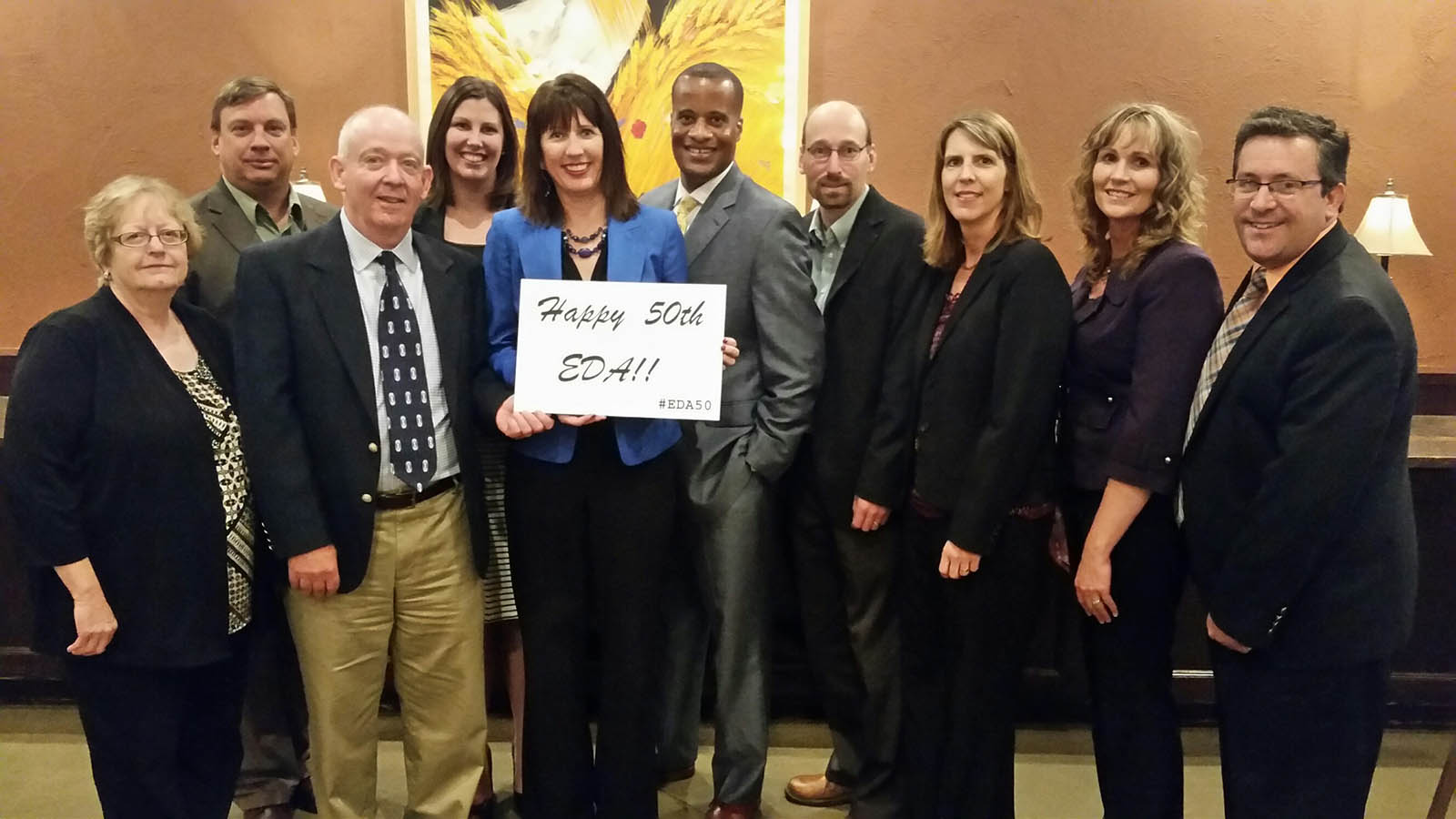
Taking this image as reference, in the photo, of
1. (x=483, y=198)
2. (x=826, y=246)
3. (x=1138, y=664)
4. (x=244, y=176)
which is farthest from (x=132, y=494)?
Result: (x=1138, y=664)

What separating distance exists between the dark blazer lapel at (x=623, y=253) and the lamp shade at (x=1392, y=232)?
298 cm

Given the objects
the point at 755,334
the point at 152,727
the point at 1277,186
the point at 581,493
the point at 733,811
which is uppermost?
the point at 1277,186

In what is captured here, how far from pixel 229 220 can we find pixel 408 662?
124 cm

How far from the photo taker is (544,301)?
6.39 feet

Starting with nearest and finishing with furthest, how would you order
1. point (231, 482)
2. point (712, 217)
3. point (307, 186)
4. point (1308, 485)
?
1. point (1308, 485)
2. point (231, 482)
3. point (712, 217)
4. point (307, 186)

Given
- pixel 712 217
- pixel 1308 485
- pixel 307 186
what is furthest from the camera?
pixel 307 186

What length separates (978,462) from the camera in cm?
196

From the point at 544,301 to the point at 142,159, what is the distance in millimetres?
2797

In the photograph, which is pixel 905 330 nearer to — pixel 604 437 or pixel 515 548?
pixel 604 437

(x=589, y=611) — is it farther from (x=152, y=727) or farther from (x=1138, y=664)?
(x=1138, y=664)

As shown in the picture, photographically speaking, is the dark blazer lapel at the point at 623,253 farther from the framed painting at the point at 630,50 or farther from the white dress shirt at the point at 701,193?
the framed painting at the point at 630,50

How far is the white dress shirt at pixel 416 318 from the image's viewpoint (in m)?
1.97

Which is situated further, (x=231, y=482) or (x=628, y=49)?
(x=628, y=49)

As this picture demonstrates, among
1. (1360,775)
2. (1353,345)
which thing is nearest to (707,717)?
(1360,775)
